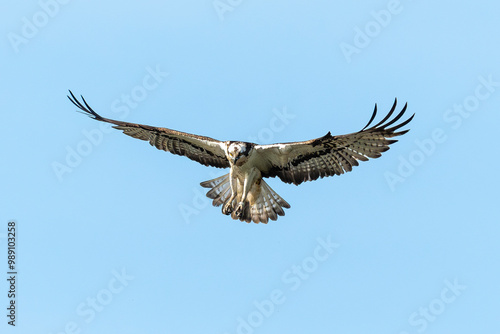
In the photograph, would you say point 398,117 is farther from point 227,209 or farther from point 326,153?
point 227,209

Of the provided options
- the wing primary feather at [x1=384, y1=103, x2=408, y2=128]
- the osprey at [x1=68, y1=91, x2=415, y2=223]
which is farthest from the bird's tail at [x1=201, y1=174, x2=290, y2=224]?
the wing primary feather at [x1=384, y1=103, x2=408, y2=128]

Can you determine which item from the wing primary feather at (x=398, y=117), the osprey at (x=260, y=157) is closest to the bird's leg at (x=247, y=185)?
the osprey at (x=260, y=157)

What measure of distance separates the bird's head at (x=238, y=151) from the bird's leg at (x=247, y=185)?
0.46m

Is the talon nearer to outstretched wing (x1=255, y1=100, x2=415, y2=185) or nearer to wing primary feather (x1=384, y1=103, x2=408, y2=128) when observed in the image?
outstretched wing (x1=255, y1=100, x2=415, y2=185)

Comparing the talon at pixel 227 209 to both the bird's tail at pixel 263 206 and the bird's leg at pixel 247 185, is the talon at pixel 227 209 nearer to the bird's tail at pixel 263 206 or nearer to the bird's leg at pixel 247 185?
the bird's leg at pixel 247 185

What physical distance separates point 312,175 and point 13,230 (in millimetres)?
5670

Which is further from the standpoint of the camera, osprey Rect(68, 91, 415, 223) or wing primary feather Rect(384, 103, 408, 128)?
osprey Rect(68, 91, 415, 223)

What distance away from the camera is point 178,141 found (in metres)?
18.9

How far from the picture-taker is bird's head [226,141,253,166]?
17.7m

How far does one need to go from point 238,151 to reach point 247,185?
2.92 ft

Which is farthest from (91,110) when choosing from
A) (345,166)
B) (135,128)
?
(345,166)

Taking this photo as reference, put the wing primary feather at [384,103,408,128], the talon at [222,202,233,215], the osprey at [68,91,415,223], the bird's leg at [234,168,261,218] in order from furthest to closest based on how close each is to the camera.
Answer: the talon at [222,202,233,215]
the bird's leg at [234,168,261,218]
the osprey at [68,91,415,223]
the wing primary feather at [384,103,408,128]

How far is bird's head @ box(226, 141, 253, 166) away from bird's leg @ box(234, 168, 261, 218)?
18.3 inches

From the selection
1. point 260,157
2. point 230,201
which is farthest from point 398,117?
point 230,201
